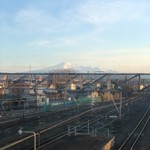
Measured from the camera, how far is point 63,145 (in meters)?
19.6

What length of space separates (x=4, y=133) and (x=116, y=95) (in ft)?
191

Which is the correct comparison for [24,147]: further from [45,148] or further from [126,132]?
[126,132]

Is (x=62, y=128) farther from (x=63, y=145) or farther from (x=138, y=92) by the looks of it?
(x=138, y=92)

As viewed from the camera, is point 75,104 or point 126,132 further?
point 75,104

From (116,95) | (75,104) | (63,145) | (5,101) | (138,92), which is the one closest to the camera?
(63,145)

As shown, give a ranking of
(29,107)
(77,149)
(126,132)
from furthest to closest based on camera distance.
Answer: (29,107) → (126,132) → (77,149)

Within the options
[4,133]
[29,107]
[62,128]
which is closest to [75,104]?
[29,107]

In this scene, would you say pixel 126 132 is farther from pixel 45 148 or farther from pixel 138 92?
pixel 138 92

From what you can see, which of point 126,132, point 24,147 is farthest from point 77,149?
Answer: point 126,132

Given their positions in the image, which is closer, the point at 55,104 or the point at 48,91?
the point at 55,104

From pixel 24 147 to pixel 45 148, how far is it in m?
1.96

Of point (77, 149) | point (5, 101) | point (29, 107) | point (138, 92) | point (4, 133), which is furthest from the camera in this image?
point (138, 92)

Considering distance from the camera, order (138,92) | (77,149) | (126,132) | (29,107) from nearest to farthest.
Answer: (77,149)
(126,132)
(29,107)
(138,92)

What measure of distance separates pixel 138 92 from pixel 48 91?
105ft
